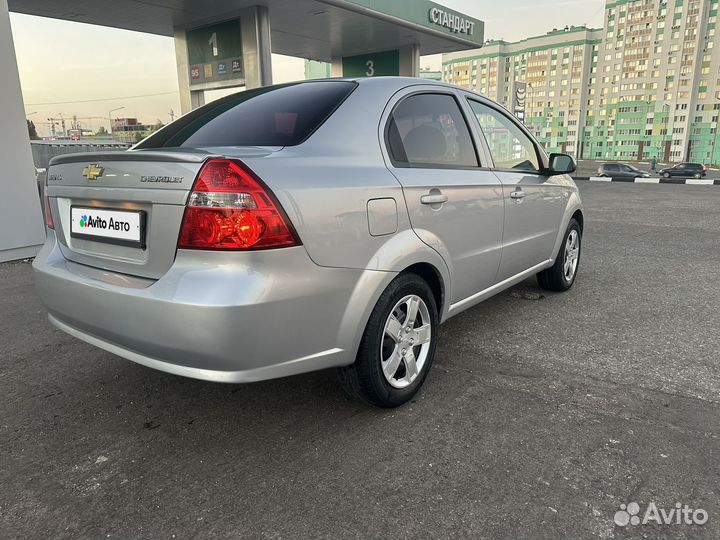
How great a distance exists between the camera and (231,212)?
1832mm

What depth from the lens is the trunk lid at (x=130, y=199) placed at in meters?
1.92

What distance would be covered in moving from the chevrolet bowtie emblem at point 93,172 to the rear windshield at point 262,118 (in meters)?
0.45

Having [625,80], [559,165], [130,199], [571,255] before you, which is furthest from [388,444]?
[625,80]

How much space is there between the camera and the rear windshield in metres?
2.33

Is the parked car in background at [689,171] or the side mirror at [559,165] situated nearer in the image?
the side mirror at [559,165]

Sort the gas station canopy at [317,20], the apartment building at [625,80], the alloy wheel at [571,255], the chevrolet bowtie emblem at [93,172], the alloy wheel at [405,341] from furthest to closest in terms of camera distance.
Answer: the apartment building at [625,80] → the gas station canopy at [317,20] → the alloy wheel at [571,255] → the alloy wheel at [405,341] → the chevrolet bowtie emblem at [93,172]

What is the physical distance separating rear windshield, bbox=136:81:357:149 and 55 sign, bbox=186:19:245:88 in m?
Answer: 10.8

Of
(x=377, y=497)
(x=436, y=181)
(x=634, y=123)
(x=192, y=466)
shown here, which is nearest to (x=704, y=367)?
(x=436, y=181)

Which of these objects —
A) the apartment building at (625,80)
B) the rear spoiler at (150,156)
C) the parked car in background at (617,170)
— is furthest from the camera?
the apartment building at (625,80)

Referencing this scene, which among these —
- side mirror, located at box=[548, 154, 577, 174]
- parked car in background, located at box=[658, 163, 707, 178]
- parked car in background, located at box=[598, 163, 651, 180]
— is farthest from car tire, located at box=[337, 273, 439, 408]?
parked car in background, located at box=[658, 163, 707, 178]

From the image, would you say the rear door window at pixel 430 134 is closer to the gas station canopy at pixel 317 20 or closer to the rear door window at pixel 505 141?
the rear door window at pixel 505 141

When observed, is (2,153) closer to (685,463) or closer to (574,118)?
(685,463)

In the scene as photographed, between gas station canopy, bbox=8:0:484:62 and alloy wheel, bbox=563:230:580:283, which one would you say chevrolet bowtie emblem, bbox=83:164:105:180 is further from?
gas station canopy, bbox=8:0:484:62
